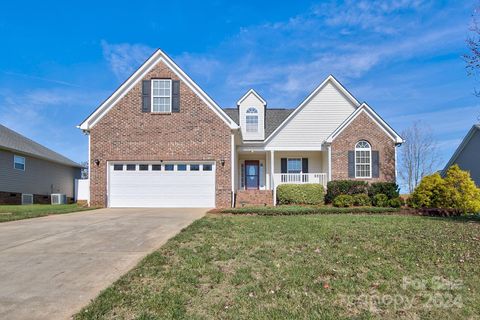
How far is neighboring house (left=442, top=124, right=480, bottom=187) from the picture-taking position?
837 inches

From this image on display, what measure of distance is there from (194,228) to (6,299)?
483cm

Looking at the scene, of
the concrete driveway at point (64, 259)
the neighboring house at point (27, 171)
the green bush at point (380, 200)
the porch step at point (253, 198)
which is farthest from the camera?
the neighboring house at point (27, 171)

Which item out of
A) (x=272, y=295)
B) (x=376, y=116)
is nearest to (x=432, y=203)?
(x=376, y=116)

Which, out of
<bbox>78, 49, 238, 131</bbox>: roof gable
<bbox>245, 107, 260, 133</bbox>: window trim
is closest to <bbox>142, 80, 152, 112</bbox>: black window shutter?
<bbox>78, 49, 238, 131</bbox>: roof gable

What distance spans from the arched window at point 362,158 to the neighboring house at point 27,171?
66.7 ft

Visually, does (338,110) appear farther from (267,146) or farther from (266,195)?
(266,195)

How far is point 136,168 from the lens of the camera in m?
16.2

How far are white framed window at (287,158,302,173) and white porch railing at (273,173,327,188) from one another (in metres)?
1.10

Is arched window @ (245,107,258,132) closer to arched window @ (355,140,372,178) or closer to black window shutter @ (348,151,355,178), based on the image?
black window shutter @ (348,151,355,178)

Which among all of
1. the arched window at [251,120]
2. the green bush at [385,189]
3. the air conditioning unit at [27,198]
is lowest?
the air conditioning unit at [27,198]

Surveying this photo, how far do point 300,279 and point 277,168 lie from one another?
1605cm

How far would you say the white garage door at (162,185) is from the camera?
16.0 meters

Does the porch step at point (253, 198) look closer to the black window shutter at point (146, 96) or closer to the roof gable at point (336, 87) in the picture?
the roof gable at point (336, 87)

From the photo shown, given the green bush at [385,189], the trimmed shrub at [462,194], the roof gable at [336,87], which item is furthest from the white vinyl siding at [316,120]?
the trimmed shrub at [462,194]
